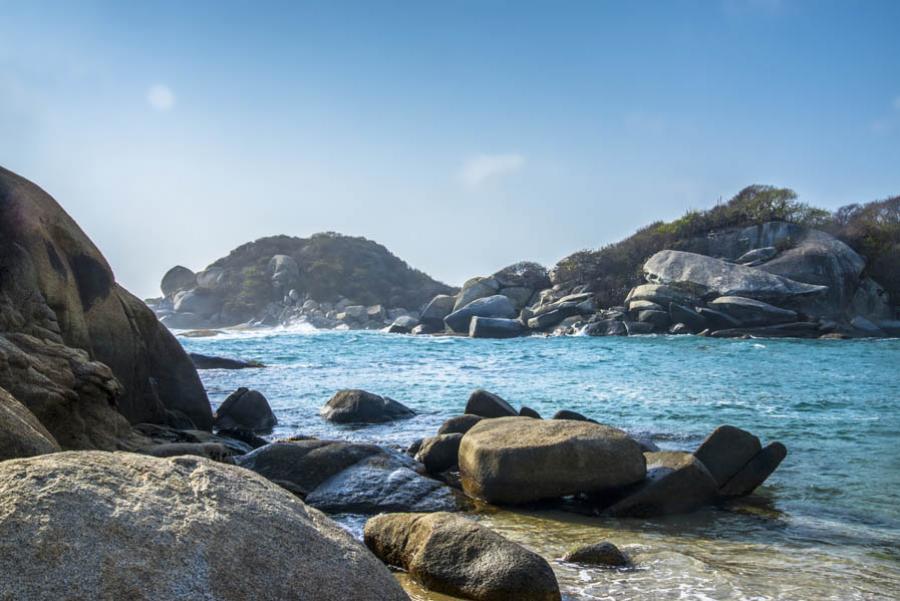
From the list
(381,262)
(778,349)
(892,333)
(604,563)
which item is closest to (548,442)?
(604,563)

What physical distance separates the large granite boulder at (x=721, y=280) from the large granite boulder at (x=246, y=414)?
116 ft

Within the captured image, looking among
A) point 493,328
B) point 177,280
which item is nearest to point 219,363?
point 493,328

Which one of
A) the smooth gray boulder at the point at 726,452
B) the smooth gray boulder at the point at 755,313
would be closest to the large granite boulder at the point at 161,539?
the smooth gray boulder at the point at 726,452

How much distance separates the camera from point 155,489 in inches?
125

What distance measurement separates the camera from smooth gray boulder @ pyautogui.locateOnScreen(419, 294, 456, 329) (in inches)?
2106

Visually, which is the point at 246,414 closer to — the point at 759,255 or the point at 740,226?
the point at 759,255

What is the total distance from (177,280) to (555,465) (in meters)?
93.6

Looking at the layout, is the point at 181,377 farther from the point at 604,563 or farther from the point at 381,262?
the point at 381,262

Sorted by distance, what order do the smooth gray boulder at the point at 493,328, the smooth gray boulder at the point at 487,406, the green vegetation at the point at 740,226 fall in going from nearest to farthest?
1. the smooth gray boulder at the point at 487,406
2. the smooth gray boulder at the point at 493,328
3. the green vegetation at the point at 740,226

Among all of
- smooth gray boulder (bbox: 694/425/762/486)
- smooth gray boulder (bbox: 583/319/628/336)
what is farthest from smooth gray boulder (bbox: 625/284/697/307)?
smooth gray boulder (bbox: 694/425/762/486)

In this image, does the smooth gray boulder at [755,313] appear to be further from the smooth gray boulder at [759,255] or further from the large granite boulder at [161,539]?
the large granite boulder at [161,539]

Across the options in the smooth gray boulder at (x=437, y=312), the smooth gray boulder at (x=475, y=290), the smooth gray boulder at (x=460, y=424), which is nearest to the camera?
the smooth gray boulder at (x=460, y=424)

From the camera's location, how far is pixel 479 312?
167 feet

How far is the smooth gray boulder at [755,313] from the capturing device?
41.2 meters
